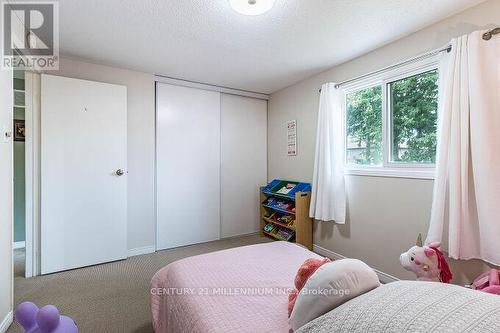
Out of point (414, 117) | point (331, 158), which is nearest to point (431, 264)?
point (414, 117)

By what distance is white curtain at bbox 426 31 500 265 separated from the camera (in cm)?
161

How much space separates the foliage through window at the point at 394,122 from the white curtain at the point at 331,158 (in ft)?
0.53

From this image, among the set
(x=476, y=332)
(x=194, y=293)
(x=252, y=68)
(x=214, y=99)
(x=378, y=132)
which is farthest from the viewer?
(x=214, y=99)

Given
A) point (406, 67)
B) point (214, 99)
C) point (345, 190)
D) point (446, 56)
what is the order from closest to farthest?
point (446, 56), point (406, 67), point (345, 190), point (214, 99)

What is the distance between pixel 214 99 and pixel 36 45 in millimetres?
1999

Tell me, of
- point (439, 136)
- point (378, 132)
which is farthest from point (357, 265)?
point (378, 132)

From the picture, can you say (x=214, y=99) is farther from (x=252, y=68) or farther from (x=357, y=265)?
(x=357, y=265)

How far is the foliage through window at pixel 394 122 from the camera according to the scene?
2.15 metres

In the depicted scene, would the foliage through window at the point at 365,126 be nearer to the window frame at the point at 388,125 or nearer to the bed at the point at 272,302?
the window frame at the point at 388,125

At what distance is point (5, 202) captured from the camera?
1.67 m

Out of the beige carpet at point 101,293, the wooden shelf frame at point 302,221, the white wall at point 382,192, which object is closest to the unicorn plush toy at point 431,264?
the white wall at point 382,192

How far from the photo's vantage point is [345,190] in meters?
2.77

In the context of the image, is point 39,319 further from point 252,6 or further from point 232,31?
point 232,31

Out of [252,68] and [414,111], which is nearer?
[414,111]
